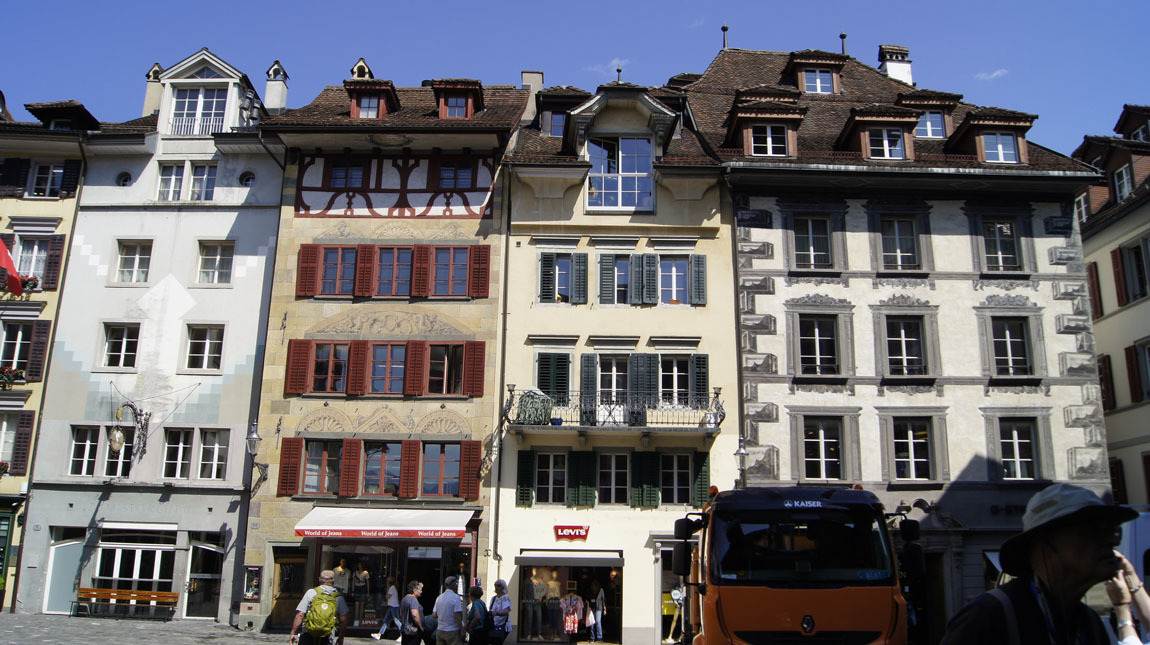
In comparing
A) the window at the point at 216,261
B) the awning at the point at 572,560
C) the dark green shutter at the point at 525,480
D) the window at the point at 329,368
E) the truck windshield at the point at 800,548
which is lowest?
the awning at the point at 572,560

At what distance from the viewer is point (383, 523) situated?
79.6 ft

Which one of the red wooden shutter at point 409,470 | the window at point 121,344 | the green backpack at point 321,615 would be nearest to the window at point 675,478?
the red wooden shutter at point 409,470

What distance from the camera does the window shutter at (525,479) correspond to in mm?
25141

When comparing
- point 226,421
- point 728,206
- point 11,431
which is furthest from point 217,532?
point 728,206

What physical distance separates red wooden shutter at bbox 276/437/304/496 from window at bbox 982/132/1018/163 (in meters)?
21.8

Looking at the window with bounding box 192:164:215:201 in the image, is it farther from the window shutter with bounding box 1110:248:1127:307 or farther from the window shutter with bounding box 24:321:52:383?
the window shutter with bounding box 1110:248:1127:307

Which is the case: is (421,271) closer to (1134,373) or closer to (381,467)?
(381,467)

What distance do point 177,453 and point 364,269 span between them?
7.49 metres

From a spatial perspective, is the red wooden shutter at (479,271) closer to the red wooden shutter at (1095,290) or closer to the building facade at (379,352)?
the building facade at (379,352)

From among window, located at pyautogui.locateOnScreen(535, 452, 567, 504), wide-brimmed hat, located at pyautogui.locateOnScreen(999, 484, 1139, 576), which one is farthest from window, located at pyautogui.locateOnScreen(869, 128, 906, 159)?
wide-brimmed hat, located at pyautogui.locateOnScreen(999, 484, 1139, 576)

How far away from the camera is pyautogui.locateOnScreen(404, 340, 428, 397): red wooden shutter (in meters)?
26.0

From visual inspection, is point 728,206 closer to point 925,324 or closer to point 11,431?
point 925,324

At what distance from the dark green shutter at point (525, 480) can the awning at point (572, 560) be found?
58.7 inches

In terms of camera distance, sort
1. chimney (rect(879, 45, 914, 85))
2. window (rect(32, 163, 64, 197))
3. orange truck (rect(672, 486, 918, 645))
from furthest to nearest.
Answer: chimney (rect(879, 45, 914, 85)), window (rect(32, 163, 64, 197)), orange truck (rect(672, 486, 918, 645))
